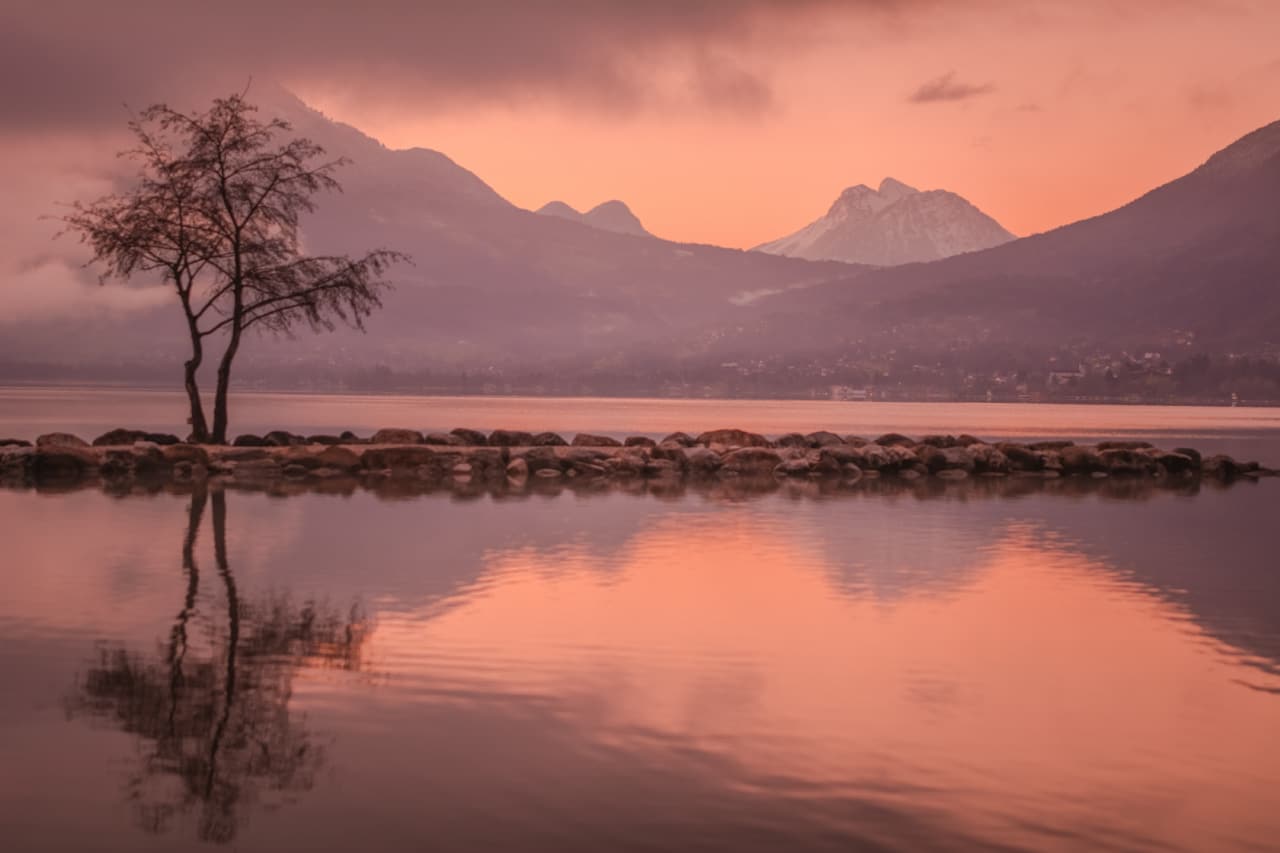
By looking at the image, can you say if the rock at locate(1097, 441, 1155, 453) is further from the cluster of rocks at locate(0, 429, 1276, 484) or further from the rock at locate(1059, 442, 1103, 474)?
the rock at locate(1059, 442, 1103, 474)

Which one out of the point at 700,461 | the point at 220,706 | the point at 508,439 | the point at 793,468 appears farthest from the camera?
the point at 508,439

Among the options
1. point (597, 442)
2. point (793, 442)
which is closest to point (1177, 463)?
point (793, 442)

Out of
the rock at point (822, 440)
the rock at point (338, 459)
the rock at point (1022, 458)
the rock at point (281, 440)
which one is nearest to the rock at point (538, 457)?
the rock at point (338, 459)

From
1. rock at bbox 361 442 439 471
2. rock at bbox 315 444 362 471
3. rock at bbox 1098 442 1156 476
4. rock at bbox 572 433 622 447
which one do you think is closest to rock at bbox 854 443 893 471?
rock at bbox 1098 442 1156 476

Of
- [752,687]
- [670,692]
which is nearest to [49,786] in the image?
[670,692]

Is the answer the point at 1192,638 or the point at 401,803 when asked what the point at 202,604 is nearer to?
the point at 401,803

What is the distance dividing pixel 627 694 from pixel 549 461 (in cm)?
3471

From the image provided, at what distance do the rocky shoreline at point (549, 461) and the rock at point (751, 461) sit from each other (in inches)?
2.0

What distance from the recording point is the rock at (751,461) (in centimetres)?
4950

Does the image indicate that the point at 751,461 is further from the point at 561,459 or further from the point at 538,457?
the point at 538,457

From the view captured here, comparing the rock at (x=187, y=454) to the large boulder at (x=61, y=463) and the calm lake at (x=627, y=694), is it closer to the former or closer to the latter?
the large boulder at (x=61, y=463)

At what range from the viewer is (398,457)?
46.4m

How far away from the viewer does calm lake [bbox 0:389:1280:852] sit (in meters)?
9.34

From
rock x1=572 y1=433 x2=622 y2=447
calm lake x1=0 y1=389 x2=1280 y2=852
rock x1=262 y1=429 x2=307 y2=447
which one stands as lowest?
calm lake x1=0 y1=389 x2=1280 y2=852
